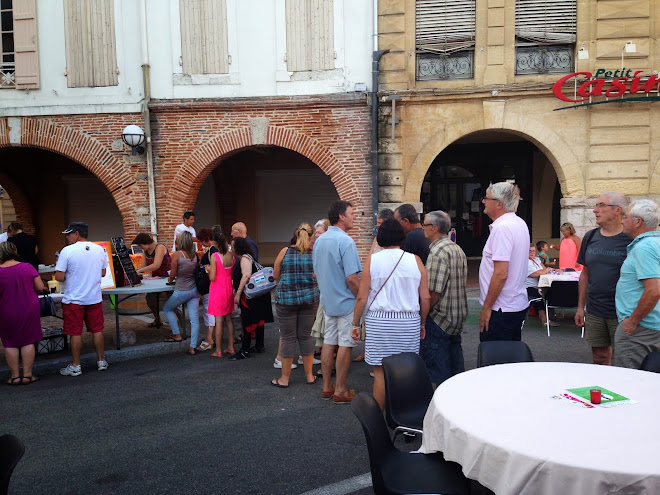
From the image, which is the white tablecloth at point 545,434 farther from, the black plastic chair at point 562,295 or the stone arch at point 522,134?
the stone arch at point 522,134

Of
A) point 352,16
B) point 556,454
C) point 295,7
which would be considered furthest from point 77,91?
point 556,454

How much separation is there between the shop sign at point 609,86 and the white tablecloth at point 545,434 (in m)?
8.48

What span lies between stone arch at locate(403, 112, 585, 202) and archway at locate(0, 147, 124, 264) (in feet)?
30.4

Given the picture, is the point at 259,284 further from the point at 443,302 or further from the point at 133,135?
the point at 133,135

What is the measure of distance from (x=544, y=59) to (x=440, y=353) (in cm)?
820

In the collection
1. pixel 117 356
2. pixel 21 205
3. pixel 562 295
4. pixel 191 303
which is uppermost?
pixel 21 205

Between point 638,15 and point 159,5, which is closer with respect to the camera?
point 638,15

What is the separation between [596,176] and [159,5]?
30.9 ft

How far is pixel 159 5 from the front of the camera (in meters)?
→ 11.0

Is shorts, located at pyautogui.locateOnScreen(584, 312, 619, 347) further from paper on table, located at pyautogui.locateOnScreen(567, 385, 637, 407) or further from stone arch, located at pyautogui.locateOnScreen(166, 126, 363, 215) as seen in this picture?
stone arch, located at pyautogui.locateOnScreen(166, 126, 363, 215)

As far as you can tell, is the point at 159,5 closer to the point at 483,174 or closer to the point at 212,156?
the point at 212,156

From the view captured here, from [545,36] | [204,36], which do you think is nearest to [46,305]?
[204,36]

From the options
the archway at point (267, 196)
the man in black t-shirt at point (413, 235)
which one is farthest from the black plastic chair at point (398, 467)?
the archway at point (267, 196)

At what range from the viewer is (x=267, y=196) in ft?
51.7
